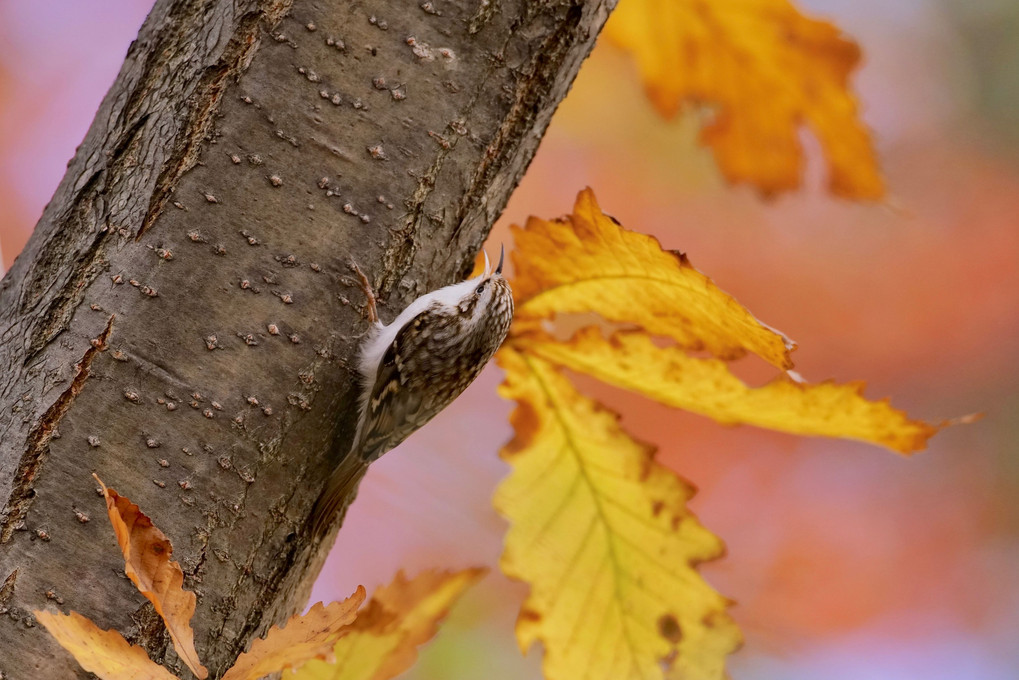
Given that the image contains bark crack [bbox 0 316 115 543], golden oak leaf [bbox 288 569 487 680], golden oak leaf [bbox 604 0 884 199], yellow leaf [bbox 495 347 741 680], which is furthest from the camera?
golden oak leaf [bbox 604 0 884 199]

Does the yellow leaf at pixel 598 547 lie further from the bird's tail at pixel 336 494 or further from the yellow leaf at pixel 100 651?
the yellow leaf at pixel 100 651

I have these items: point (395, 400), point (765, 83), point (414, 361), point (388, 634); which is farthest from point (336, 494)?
point (765, 83)

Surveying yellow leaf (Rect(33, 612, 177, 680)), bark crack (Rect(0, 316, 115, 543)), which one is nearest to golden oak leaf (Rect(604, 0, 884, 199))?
bark crack (Rect(0, 316, 115, 543))

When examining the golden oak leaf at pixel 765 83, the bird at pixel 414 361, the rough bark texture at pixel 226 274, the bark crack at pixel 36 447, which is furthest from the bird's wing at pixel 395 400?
the golden oak leaf at pixel 765 83

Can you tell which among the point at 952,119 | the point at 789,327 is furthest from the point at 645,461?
the point at 952,119

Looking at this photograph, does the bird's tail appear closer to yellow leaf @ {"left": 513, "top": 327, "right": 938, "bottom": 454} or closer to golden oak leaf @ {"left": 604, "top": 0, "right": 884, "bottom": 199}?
yellow leaf @ {"left": 513, "top": 327, "right": 938, "bottom": 454}

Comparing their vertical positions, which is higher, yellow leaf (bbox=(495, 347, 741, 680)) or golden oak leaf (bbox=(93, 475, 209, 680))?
yellow leaf (bbox=(495, 347, 741, 680))

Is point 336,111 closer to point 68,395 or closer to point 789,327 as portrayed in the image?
point 68,395
